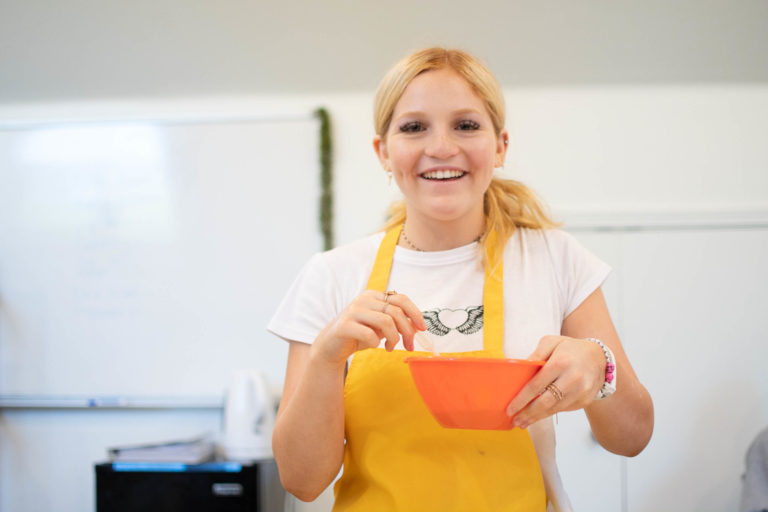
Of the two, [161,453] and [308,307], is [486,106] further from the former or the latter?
[161,453]

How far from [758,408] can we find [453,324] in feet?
5.43

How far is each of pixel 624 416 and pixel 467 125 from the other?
48 centimetres

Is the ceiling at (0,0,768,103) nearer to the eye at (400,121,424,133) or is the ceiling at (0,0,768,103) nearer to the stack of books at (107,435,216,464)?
the stack of books at (107,435,216,464)

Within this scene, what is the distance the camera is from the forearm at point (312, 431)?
82cm

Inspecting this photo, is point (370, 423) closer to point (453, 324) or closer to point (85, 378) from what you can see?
point (453, 324)

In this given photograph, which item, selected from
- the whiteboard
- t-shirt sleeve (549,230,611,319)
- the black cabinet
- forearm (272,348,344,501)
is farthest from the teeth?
the whiteboard

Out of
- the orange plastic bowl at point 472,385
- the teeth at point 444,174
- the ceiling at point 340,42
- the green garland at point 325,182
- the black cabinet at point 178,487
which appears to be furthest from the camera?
the green garland at point 325,182

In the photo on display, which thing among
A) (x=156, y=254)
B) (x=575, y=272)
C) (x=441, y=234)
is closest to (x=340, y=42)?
(x=156, y=254)

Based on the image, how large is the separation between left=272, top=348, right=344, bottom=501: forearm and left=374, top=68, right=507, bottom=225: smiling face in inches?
11.6

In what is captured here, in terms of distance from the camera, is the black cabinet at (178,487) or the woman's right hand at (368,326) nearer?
the woman's right hand at (368,326)

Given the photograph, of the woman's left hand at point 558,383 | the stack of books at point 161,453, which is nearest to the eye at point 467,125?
the woman's left hand at point 558,383

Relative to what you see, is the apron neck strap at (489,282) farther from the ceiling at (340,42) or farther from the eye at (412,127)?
the ceiling at (340,42)

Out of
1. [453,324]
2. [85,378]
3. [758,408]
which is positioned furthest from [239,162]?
[758,408]

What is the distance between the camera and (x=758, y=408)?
2.07 meters
